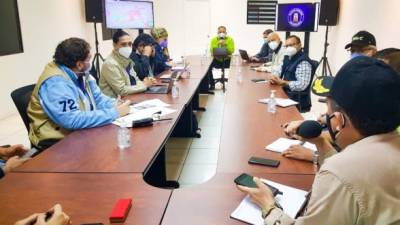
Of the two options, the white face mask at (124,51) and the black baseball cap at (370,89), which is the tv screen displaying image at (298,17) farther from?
the black baseball cap at (370,89)

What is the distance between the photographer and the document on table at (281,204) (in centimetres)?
126

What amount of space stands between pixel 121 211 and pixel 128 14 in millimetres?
4623

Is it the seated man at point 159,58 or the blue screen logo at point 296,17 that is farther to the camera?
the blue screen logo at point 296,17

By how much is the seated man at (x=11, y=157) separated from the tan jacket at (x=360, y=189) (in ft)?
5.24

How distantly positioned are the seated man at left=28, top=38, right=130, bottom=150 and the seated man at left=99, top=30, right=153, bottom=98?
2.98 ft

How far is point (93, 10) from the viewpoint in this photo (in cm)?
653

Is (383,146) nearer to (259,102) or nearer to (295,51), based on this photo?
(259,102)

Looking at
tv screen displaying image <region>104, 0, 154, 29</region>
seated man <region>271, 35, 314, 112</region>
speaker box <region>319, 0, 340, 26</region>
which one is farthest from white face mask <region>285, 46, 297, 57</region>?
tv screen displaying image <region>104, 0, 154, 29</region>

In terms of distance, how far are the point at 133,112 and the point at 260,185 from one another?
151 centimetres

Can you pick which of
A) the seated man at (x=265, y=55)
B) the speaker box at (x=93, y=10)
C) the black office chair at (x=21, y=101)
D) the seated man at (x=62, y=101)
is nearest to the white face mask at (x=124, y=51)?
the seated man at (x=62, y=101)

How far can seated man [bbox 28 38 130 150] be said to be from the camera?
7.00ft

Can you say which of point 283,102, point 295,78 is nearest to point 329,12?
point 295,78

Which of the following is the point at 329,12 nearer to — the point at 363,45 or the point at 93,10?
the point at 363,45

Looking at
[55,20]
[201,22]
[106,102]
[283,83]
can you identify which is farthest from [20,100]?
[201,22]
